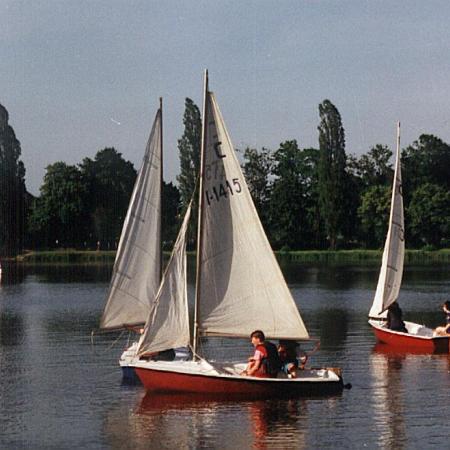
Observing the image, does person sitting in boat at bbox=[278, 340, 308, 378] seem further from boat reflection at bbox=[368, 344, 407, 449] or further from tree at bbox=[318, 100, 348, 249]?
tree at bbox=[318, 100, 348, 249]

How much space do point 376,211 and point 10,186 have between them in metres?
48.9

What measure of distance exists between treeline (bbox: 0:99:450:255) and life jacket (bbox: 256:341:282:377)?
112787mm

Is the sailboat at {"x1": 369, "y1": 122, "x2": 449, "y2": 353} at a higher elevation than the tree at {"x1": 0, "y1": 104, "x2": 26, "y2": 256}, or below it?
below

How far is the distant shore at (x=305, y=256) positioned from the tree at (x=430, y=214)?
3.77 metres

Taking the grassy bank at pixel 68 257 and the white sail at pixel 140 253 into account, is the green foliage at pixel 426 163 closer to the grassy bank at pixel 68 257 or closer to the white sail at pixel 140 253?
the grassy bank at pixel 68 257

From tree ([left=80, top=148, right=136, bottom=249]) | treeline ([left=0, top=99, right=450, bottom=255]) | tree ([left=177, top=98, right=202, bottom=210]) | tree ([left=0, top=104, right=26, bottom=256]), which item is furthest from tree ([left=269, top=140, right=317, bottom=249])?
tree ([left=0, top=104, right=26, bottom=256])

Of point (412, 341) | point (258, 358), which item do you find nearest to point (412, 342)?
point (412, 341)

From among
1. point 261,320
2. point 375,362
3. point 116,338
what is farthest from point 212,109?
point 116,338

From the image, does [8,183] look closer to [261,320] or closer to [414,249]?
[414,249]

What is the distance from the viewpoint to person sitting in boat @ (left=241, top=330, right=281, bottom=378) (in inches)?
1088

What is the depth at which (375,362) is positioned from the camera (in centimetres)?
3734

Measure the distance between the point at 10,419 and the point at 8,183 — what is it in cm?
11922

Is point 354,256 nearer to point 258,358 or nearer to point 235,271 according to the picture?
point 235,271

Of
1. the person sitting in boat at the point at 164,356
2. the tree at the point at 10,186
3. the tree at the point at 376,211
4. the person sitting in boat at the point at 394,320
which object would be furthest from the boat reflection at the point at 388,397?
Result: the tree at the point at 10,186
